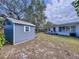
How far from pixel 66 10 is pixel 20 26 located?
68.9 metres

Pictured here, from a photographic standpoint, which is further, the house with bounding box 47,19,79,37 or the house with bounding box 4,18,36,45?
the house with bounding box 47,19,79,37

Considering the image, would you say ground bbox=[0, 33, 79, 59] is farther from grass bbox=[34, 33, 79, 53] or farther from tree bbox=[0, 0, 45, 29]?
tree bbox=[0, 0, 45, 29]

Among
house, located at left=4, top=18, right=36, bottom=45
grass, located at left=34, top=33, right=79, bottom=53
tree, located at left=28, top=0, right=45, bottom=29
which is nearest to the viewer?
grass, located at left=34, top=33, right=79, bottom=53

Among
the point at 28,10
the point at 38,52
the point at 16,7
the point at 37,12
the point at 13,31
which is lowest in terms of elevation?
the point at 38,52

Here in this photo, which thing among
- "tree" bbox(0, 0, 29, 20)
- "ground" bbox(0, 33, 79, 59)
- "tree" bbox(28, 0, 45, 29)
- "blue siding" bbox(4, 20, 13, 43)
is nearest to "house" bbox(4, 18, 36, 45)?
"blue siding" bbox(4, 20, 13, 43)

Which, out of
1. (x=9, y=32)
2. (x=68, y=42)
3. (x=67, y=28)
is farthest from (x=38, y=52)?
(x=67, y=28)

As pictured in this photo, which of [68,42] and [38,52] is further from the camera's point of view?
[68,42]

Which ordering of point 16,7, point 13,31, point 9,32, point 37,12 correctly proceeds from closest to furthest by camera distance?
point 13,31 → point 9,32 → point 16,7 → point 37,12

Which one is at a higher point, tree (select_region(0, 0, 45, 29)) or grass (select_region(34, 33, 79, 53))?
tree (select_region(0, 0, 45, 29))

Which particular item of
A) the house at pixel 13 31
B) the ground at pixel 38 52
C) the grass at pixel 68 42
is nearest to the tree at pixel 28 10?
the grass at pixel 68 42

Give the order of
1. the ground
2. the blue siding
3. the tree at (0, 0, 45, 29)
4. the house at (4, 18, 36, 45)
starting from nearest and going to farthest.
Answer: the ground → the house at (4, 18, 36, 45) → the blue siding → the tree at (0, 0, 45, 29)

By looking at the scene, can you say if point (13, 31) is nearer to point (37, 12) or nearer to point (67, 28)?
point (67, 28)

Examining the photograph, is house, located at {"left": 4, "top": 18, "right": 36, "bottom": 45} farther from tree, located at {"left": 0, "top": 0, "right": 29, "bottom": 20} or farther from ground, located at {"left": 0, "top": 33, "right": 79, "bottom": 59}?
tree, located at {"left": 0, "top": 0, "right": 29, "bottom": 20}

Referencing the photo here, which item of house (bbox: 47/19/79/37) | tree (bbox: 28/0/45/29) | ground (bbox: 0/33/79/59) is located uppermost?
tree (bbox: 28/0/45/29)
